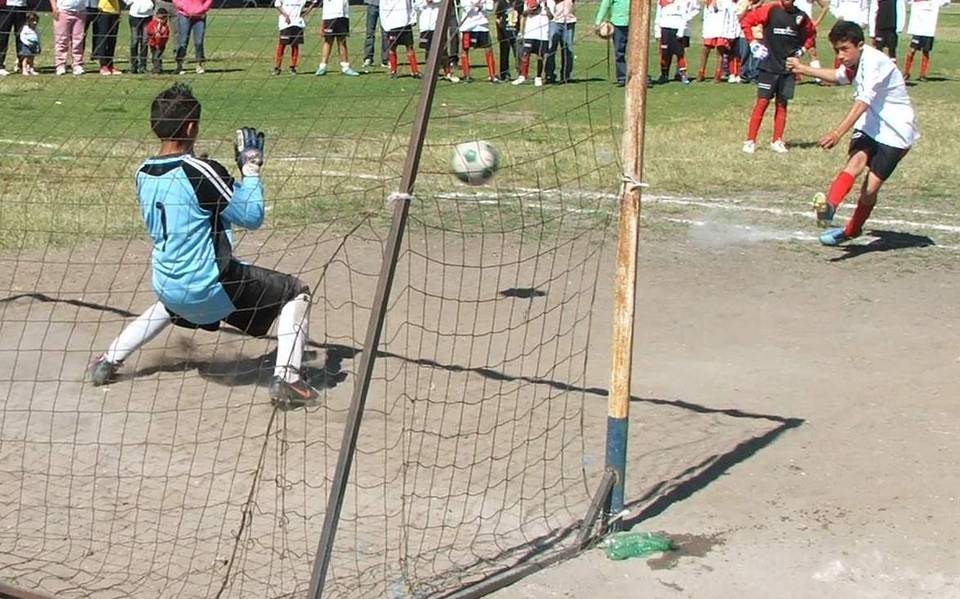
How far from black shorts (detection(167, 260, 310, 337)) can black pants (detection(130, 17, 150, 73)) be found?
6945 mm

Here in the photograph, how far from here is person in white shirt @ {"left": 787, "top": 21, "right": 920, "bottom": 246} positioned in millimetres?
10391

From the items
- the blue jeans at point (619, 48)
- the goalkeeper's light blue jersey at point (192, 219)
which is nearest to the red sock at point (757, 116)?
the blue jeans at point (619, 48)

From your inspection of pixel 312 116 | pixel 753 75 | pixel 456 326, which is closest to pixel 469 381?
pixel 456 326

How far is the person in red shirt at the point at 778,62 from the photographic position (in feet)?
50.3

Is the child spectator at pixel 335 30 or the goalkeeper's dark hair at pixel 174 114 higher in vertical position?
the goalkeeper's dark hair at pixel 174 114

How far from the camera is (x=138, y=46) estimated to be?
56.5 feet

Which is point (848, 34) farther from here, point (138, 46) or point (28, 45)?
point (138, 46)

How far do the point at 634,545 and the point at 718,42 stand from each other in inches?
793

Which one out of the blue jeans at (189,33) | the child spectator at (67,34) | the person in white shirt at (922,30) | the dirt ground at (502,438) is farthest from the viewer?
the person in white shirt at (922,30)

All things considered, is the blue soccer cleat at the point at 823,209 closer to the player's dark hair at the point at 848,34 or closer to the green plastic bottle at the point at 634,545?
the player's dark hair at the point at 848,34

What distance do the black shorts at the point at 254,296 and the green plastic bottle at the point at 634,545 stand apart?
8.18ft

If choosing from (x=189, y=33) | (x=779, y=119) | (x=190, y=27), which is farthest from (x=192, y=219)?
(x=190, y=27)

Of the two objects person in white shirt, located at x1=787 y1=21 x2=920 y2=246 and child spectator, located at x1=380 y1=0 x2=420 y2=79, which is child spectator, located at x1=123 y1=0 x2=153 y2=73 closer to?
child spectator, located at x1=380 y1=0 x2=420 y2=79

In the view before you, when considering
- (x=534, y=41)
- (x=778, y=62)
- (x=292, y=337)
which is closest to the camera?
(x=292, y=337)
